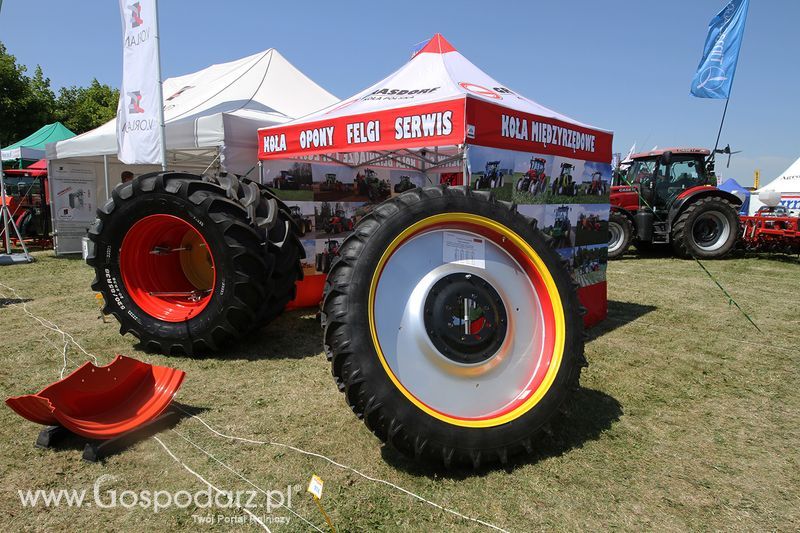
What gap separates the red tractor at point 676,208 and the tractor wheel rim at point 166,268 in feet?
29.8

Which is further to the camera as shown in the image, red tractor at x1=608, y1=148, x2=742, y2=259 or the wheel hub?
red tractor at x1=608, y1=148, x2=742, y2=259

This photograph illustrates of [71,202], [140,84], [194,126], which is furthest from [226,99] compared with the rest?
[71,202]

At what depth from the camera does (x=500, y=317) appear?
257cm

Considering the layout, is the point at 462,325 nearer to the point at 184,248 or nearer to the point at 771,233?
the point at 184,248

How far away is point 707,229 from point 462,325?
1112 centimetres

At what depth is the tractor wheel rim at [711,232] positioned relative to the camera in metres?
10.9

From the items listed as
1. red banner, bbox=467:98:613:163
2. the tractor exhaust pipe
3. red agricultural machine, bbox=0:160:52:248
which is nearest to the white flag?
red banner, bbox=467:98:613:163

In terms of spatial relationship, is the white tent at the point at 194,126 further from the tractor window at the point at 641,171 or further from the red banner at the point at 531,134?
the tractor window at the point at 641,171

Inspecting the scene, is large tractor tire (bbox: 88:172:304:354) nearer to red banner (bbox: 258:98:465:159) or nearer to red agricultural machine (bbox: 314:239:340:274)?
red banner (bbox: 258:98:465:159)

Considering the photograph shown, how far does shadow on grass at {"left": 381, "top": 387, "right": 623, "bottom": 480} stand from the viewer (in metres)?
2.34

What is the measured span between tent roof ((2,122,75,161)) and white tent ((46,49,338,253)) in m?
5.62

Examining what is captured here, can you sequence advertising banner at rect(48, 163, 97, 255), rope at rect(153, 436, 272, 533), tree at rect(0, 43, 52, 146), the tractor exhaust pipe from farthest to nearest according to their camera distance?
tree at rect(0, 43, 52, 146) → advertising banner at rect(48, 163, 97, 255) → the tractor exhaust pipe → rope at rect(153, 436, 272, 533)

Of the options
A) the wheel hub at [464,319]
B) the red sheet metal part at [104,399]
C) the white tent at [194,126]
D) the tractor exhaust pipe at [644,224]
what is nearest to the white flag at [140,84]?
the white tent at [194,126]

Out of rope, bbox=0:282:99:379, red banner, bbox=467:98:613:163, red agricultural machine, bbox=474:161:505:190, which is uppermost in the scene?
red banner, bbox=467:98:613:163
